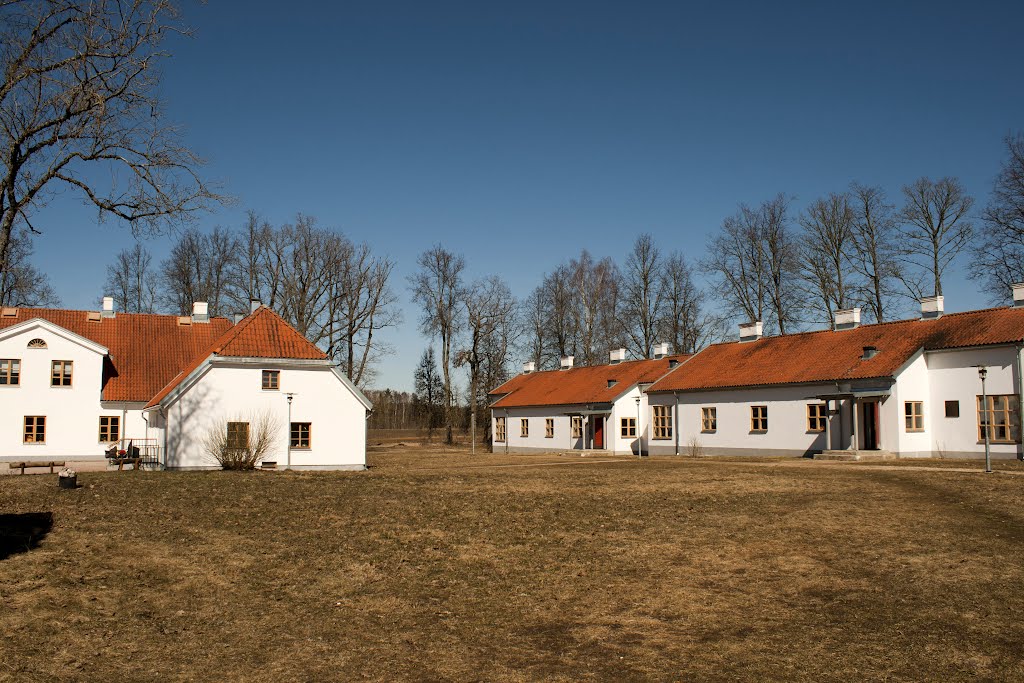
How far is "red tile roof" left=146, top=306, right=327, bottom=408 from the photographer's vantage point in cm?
3147

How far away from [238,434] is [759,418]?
21.4 metres

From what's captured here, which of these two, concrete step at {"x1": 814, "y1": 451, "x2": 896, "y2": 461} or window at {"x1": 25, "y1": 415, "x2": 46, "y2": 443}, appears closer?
concrete step at {"x1": 814, "y1": 451, "x2": 896, "y2": 461}

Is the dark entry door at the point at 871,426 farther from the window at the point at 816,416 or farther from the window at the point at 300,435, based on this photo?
the window at the point at 300,435

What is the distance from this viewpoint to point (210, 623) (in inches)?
425

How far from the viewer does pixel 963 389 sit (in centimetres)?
3209

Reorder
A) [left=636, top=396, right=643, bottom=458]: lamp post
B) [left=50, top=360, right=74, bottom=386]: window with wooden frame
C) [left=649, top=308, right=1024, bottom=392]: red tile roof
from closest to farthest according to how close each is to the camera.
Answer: [left=649, top=308, right=1024, bottom=392]: red tile roof
[left=50, top=360, right=74, bottom=386]: window with wooden frame
[left=636, top=396, right=643, bottom=458]: lamp post

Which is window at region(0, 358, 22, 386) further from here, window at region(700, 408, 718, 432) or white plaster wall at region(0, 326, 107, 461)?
Answer: window at region(700, 408, 718, 432)

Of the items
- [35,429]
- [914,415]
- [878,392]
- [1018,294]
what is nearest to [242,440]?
[35,429]

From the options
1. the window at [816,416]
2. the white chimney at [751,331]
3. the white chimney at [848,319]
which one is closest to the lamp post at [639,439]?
the white chimney at [751,331]

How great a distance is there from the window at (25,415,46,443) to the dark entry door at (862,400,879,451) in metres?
32.5

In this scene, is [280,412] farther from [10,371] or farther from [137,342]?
[137,342]

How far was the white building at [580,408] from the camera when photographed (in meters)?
44.5

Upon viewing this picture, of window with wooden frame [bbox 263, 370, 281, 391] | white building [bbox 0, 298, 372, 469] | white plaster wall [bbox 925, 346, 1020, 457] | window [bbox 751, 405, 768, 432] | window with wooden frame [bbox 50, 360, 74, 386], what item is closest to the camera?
white building [bbox 0, 298, 372, 469]

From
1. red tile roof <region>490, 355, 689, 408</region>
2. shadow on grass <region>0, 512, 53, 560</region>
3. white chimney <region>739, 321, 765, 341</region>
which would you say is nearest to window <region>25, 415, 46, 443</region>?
shadow on grass <region>0, 512, 53, 560</region>
